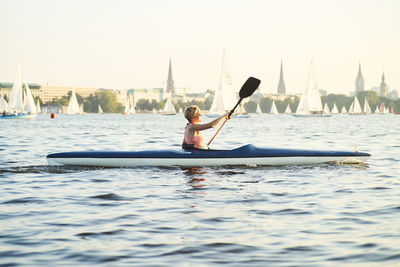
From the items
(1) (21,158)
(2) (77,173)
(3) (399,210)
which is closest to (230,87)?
(1) (21,158)

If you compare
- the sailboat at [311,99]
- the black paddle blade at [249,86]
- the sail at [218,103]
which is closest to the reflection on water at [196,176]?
the black paddle blade at [249,86]

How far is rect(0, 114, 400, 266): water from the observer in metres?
5.42

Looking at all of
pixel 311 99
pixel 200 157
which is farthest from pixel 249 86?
pixel 311 99

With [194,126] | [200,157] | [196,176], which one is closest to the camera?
[196,176]

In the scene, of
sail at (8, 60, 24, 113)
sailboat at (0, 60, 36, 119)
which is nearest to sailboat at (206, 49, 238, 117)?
sailboat at (0, 60, 36, 119)

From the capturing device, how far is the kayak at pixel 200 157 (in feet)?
38.8

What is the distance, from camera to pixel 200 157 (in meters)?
11.8

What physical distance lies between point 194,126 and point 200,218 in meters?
4.49

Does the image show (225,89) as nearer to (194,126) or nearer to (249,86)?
(249,86)

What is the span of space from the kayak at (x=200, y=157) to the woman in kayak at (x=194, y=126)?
0.53 feet

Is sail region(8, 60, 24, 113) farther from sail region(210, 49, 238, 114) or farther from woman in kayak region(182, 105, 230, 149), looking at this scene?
woman in kayak region(182, 105, 230, 149)

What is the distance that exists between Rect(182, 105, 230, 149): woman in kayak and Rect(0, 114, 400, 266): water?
0.58m

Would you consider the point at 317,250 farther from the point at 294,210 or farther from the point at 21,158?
the point at 21,158

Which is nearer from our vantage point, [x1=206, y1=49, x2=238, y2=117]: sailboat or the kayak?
the kayak
